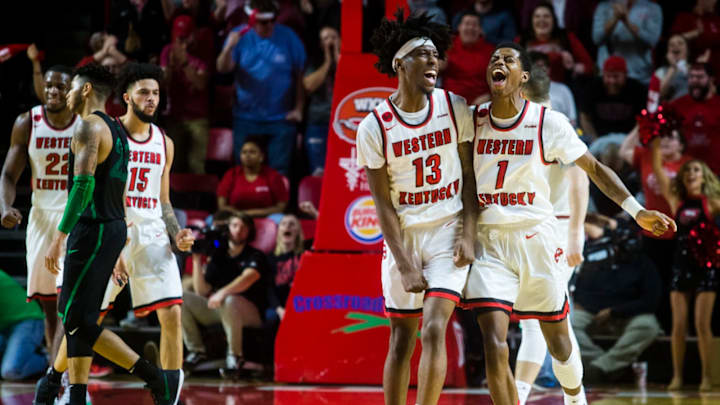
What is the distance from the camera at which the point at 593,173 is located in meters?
4.43

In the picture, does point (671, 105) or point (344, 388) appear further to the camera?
point (671, 105)

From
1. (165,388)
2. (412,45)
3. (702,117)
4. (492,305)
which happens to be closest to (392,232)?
(492,305)

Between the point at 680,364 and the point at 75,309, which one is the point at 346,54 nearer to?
the point at 75,309

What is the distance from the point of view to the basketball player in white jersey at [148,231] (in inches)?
209

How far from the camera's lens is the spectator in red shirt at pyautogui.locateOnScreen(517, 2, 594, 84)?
8.68 meters

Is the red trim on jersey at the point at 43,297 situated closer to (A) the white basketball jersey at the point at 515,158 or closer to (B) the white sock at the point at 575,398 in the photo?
(A) the white basketball jersey at the point at 515,158

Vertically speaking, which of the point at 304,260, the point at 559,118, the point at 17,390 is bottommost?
the point at 17,390

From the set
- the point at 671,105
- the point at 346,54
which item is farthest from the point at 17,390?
the point at 671,105

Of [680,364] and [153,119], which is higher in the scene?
[153,119]

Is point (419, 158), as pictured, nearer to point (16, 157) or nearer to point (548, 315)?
point (548, 315)

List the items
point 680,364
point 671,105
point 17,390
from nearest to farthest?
point 17,390 < point 680,364 < point 671,105

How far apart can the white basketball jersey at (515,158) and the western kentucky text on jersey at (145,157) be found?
2.05m

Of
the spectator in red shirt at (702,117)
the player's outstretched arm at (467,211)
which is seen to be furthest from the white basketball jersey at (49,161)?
the spectator in red shirt at (702,117)

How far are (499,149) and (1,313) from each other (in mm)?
Answer: 4851
